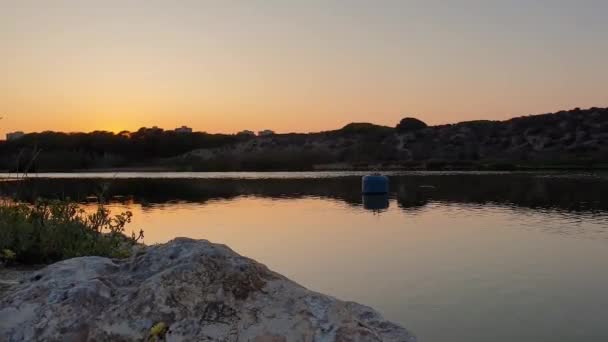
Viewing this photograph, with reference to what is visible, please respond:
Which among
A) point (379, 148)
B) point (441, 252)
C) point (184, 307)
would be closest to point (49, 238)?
point (184, 307)

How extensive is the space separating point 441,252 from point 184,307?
49.4 feet

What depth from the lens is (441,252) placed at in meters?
18.1

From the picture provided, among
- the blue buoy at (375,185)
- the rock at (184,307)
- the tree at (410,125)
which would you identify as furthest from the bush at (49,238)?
the tree at (410,125)

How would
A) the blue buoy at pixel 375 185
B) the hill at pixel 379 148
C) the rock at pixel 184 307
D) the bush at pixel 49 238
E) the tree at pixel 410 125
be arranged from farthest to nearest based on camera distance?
the tree at pixel 410 125 < the hill at pixel 379 148 < the blue buoy at pixel 375 185 < the bush at pixel 49 238 < the rock at pixel 184 307

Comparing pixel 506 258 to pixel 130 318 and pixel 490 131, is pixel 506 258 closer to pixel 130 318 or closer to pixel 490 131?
pixel 130 318

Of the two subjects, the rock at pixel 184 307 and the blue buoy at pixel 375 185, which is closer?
the rock at pixel 184 307

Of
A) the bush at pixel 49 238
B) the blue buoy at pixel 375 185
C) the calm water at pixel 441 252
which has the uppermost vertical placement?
the bush at pixel 49 238

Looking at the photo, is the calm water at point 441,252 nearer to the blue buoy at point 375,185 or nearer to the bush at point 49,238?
the bush at point 49,238

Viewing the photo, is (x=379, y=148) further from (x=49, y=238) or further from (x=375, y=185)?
(x=49, y=238)

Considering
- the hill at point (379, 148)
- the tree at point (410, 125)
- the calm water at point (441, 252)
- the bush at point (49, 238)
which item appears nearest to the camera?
the bush at point (49, 238)

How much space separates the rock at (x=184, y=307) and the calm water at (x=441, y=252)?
18.9 feet

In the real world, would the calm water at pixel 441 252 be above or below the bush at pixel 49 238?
below

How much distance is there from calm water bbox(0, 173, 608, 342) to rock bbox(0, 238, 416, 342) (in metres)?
5.77

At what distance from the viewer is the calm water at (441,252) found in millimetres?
10641
